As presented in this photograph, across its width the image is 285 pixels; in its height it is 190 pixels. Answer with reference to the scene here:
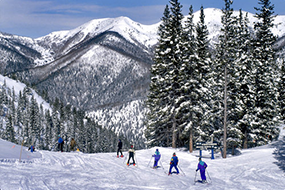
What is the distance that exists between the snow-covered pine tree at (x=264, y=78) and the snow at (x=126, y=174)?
22.1ft

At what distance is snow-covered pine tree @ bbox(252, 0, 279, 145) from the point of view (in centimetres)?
3219

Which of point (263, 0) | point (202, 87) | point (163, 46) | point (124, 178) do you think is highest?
point (263, 0)

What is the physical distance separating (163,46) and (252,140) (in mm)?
15638

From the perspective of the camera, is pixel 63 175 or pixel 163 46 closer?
pixel 63 175

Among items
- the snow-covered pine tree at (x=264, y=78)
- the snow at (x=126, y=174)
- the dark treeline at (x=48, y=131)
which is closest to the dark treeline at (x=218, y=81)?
the snow-covered pine tree at (x=264, y=78)

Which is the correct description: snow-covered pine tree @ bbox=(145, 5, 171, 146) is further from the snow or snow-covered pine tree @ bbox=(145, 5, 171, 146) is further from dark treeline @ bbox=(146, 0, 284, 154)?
the snow

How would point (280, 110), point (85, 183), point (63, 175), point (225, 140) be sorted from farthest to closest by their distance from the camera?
point (280, 110)
point (225, 140)
point (63, 175)
point (85, 183)

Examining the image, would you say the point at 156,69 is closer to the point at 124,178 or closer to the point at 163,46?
the point at 163,46

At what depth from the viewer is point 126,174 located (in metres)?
19.1

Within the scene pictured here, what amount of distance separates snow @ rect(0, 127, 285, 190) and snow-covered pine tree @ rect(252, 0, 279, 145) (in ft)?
22.1

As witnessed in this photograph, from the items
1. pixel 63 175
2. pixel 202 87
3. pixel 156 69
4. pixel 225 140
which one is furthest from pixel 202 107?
pixel 63 175

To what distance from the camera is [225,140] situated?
94.3 feet

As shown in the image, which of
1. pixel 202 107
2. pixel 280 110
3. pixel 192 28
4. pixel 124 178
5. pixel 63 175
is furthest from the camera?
pixel 280 110

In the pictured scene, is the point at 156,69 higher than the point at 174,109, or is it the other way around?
the point at 156,69
